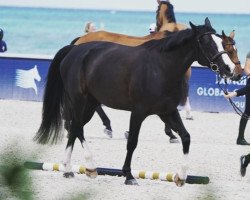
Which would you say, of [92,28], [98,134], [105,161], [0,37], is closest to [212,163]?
[105,161]

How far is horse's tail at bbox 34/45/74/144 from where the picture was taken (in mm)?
8438

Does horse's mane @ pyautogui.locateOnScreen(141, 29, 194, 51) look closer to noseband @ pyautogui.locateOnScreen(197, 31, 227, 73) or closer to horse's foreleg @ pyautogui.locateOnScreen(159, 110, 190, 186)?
Result: noseband @ pyautogui.locateOnScreen(197, 31, 227, 73)

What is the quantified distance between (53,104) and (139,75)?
1.18 metres

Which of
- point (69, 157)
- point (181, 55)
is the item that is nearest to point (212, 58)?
point (181, 55)

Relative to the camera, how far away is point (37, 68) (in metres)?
16.9

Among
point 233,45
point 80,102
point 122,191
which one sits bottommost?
point 122,191

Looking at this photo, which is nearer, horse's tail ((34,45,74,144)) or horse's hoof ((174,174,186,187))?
horse's hoof ((174,174,186,187))

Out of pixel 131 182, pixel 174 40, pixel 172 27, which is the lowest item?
pixel 131 182

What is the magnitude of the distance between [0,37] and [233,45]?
438 inches

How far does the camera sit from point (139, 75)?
7.69 meters

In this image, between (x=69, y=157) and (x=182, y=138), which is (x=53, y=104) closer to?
(x=69, y=157)

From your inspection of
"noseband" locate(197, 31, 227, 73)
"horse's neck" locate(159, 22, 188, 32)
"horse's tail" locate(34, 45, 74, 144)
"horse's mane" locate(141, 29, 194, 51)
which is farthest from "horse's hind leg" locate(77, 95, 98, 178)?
"horse's neck" locate(159, 22, 188, 32)

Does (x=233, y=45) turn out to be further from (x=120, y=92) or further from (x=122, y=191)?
(x=122, y=191)

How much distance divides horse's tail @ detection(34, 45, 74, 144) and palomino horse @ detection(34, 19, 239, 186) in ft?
0.65
